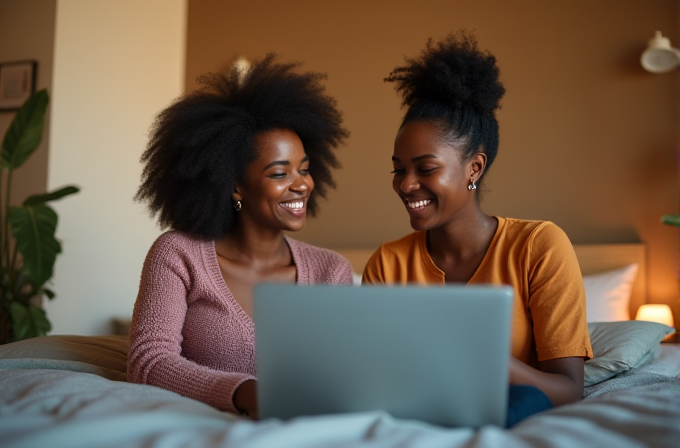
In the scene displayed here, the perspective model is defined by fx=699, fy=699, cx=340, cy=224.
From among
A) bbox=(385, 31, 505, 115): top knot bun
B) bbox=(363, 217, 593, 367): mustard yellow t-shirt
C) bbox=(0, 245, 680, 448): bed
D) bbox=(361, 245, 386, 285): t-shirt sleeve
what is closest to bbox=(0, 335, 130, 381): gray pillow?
bbox=(0, 245, 680, 448): bed

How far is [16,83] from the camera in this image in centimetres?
395

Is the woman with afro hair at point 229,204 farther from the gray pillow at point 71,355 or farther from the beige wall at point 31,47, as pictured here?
the beige wall at point 31,47

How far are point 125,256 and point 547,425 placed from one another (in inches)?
136

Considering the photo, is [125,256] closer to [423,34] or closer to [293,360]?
[423,34]

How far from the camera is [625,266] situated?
125 inches

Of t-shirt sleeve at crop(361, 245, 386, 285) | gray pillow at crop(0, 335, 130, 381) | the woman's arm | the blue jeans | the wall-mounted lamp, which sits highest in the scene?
the wall-mounted lamp

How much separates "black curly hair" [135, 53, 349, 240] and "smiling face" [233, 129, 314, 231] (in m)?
0.03

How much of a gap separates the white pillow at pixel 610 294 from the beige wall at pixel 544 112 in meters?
0.19

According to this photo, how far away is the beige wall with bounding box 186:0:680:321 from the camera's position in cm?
324

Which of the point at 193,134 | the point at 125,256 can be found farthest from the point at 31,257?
the point at 193,134

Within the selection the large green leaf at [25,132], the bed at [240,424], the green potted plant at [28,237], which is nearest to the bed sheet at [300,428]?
the bed at [240,424]

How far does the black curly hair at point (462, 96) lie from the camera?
6.49 ft

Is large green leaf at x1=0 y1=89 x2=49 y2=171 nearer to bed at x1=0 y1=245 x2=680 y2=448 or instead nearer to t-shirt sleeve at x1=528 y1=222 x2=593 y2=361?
bed at x1=0 y1=245 x2=680 y2=448

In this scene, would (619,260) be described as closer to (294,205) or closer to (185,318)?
(294,205)
